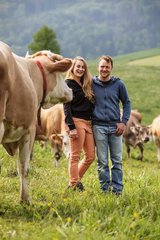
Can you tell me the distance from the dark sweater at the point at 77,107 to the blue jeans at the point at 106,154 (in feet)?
0.95

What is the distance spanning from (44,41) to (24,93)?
76.9 metres

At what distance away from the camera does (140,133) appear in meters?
21.5

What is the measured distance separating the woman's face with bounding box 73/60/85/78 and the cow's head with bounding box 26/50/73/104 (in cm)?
50

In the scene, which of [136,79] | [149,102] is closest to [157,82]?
[136,79]

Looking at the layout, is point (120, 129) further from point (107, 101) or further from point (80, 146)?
point (80, 146)

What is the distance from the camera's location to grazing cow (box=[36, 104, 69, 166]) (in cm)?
1457

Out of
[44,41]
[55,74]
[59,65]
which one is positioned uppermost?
[44,41]

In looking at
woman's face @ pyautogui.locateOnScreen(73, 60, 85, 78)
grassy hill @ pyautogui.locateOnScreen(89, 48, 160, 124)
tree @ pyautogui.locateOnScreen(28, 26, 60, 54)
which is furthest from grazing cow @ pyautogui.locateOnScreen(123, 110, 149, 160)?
tree @ pyautogui.locateOnScreen(28, 26, 60, 54)

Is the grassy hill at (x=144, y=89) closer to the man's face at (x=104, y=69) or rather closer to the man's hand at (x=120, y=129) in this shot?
the man's face at (x=104, y=69)

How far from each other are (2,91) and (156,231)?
2209 millimetres

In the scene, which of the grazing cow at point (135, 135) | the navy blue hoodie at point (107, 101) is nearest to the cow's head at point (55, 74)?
the navy blue hoodie at point (107, 101)

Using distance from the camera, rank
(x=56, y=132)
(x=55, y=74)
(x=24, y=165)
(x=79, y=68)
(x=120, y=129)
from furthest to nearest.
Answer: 1. (x=56, y=132)
2. (x=79, y=68)
3. (x=120, y=129)
4. (x=55, y=74)
5. (x=24, y=165)

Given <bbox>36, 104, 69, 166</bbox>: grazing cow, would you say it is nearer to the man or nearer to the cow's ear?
the man

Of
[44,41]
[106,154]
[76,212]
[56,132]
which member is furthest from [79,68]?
[44,41]
